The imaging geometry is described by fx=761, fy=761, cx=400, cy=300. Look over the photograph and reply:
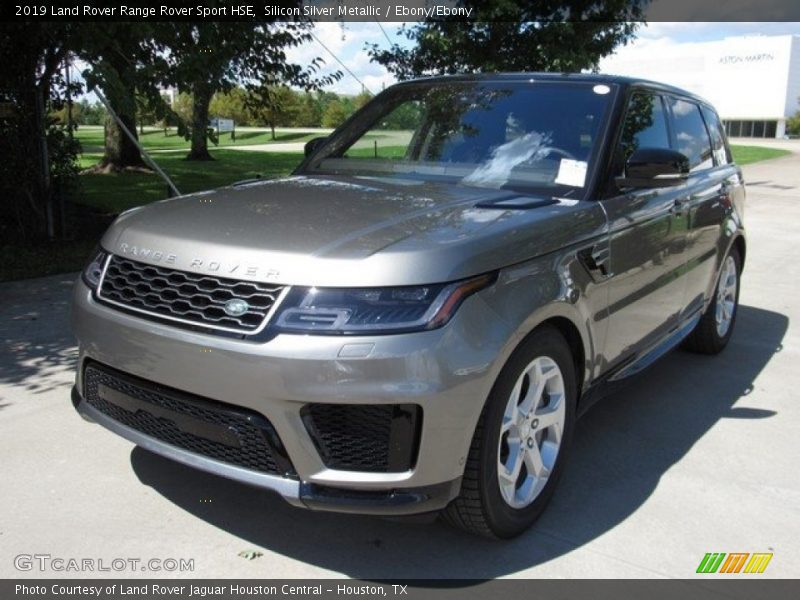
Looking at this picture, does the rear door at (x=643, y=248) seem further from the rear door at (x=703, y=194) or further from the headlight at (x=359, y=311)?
the headlight at (x=359, y=311)

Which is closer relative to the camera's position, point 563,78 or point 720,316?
point 563,78

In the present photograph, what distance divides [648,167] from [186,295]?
7.28 feet

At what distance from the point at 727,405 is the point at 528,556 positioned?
2276mm

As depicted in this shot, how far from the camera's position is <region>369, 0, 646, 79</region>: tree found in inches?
462

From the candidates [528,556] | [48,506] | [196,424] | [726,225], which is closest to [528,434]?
[528,556]

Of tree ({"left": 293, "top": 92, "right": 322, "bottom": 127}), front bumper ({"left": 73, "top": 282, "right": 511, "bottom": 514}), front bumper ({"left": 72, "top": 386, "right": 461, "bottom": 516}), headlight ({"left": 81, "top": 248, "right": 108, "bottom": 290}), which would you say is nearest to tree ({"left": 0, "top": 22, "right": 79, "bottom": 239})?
headlight ({"left": 81, "top": 248, "right": 108, "bottom": 290})

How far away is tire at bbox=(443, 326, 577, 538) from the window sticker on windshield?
85 cm

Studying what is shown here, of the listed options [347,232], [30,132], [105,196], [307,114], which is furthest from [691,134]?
[307,114]

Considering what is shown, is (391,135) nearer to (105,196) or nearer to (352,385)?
(352,385)

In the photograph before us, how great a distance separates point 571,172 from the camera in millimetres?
3611

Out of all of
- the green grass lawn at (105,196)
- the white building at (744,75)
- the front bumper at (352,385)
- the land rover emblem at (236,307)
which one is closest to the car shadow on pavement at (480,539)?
the front bumper at (352,385)

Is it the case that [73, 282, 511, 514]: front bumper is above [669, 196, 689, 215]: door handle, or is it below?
below

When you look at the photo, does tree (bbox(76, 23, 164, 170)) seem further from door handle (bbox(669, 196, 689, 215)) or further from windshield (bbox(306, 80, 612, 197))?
door handle (bbox(669, 196, 689, 215))

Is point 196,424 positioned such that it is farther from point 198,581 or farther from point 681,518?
point 681,518
